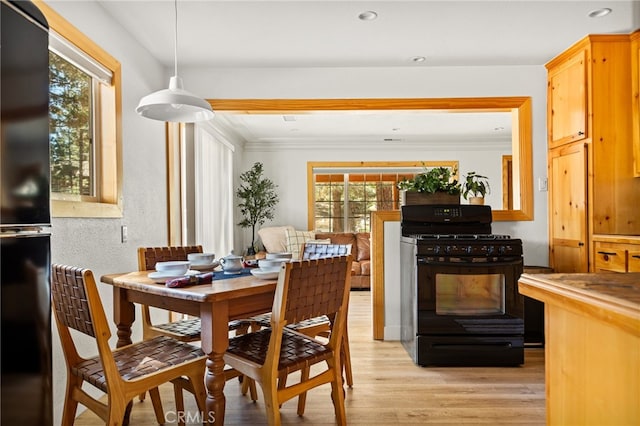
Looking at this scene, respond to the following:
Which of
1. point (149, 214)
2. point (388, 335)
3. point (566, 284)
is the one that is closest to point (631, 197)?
point (388, 335)

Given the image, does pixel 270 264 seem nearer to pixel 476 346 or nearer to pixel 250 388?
pixel 250 388

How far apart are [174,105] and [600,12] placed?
8.75 feet

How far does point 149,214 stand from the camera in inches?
118

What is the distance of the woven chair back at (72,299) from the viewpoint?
141 centimetres

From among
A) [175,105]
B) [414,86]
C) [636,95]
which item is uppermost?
[414,86]

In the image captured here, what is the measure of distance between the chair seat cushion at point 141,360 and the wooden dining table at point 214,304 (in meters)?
0.15

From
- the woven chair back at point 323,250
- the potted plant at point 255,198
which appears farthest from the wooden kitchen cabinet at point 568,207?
the potted plant at point 255,198

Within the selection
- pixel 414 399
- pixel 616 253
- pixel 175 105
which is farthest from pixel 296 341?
pixel 616 253

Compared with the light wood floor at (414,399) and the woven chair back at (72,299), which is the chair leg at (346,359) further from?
the woven chair back at (72,299)

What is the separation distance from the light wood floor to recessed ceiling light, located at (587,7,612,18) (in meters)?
2.34

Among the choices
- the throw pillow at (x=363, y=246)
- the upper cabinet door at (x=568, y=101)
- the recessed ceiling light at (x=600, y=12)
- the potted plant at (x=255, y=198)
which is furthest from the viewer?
the potted plant at (x=255, y=198)

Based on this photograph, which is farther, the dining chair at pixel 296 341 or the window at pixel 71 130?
the window at pixel 71 130

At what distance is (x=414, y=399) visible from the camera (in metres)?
2.25

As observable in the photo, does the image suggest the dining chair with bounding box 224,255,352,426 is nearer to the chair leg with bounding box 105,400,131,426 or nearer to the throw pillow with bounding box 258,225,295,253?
the chair leg with bounding box 105,400,131,426
